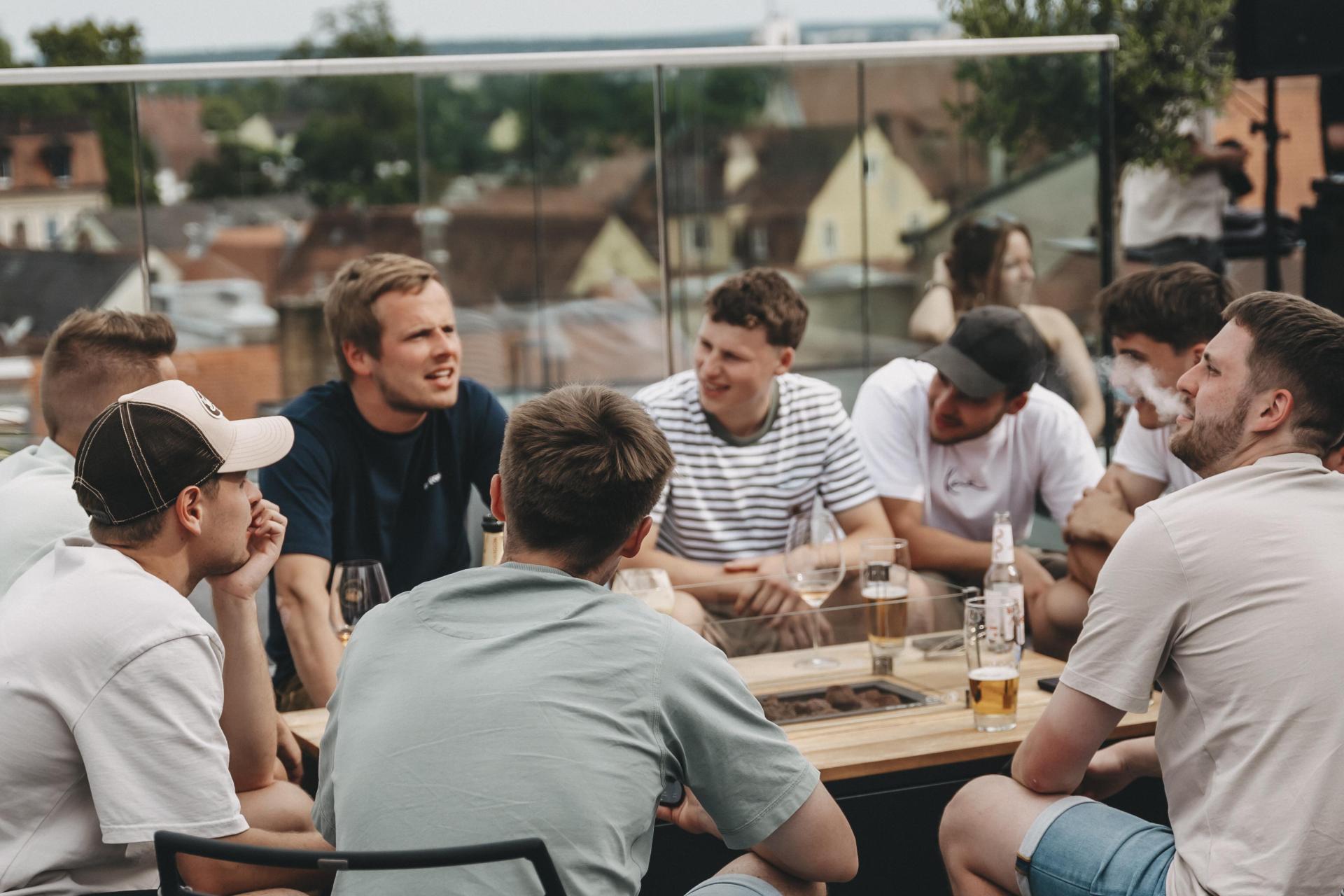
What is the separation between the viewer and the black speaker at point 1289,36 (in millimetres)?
6648

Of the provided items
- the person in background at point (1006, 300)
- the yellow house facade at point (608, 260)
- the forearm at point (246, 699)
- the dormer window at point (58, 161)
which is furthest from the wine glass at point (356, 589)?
the dormer window at point (58, 161)

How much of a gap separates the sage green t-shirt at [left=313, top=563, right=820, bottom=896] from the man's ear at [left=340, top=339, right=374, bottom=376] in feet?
5.23

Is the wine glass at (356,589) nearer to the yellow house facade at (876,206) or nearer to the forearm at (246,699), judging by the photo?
the forearm at (246,699)

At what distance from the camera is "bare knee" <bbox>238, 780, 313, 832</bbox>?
6.60 feet

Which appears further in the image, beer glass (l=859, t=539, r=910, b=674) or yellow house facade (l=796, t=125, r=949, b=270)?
yellow house facade (l=796, t=125, r=949, b=270)

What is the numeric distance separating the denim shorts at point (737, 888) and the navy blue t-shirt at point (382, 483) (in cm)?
135

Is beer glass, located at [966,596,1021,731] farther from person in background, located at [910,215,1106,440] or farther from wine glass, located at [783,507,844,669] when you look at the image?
person in background, located at [910,215,1106,440]

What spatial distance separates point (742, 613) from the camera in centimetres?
251

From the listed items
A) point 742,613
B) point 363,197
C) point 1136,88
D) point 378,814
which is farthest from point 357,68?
point 363,197

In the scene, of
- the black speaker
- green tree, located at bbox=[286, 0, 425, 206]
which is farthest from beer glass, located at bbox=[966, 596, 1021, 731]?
green tree, located at bbox=[286, 0, 425, 206]

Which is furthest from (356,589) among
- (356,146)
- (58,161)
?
(356,146)

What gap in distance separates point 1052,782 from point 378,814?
1.02m

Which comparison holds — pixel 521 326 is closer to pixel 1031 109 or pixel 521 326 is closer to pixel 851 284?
pixel 851 284

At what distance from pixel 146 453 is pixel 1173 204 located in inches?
279
